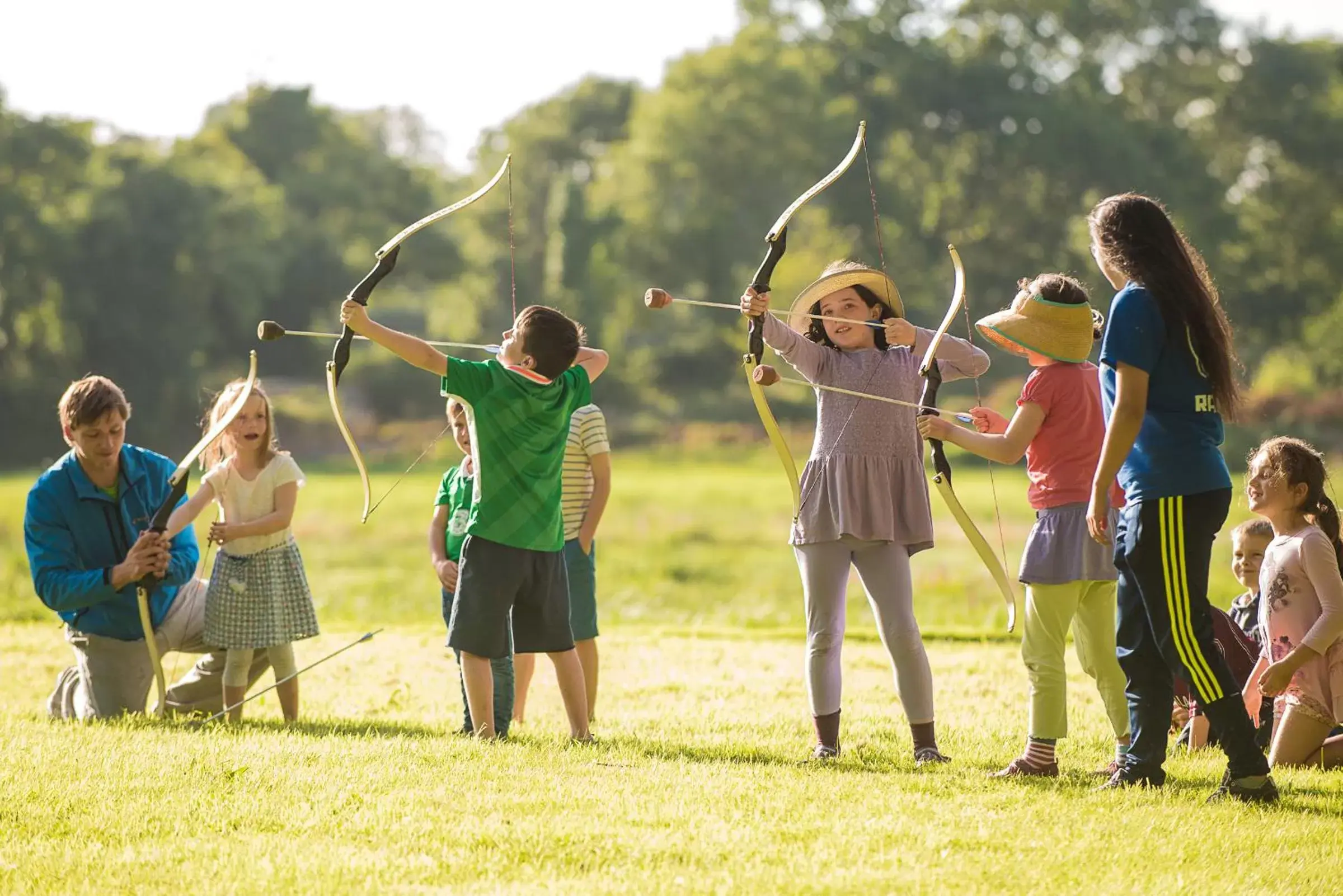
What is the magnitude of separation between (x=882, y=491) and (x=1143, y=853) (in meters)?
1.62

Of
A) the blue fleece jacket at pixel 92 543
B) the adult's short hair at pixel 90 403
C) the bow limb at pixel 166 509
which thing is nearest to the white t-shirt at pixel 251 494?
the bow limb at pixel 166 509

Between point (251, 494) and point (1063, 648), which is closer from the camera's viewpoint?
point (1063, 648)

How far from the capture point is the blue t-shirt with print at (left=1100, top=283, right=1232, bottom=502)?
4.39 meters

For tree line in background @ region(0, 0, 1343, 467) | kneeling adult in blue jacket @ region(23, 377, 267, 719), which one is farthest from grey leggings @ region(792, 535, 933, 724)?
tree line in background @ region(0, 0, 1343, 467)

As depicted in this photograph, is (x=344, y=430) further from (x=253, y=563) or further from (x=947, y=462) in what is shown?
(x=947, y=462)

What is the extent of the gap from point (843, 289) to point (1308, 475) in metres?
1.56

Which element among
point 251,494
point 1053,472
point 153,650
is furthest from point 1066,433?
point 153,650

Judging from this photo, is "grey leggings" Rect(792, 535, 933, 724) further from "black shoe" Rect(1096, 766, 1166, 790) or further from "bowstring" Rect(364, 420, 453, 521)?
"bowstring" Rect(364, 420, 453, 521)

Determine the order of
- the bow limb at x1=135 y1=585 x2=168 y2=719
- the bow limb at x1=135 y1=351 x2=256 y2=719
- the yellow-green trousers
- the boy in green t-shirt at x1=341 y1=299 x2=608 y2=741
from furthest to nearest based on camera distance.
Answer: the bow limb at x1=135 y1=585 x2=168 y2=719 → the bow limb at x1=135 y1=351 x2=256 y2=719 → the boy in green t-shirt at x1=341 y1=299 x2=608 y2=741 → the yellow-green trousers

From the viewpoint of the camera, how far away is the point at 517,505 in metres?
5.35

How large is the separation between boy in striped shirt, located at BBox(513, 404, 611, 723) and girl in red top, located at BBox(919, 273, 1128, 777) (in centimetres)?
172

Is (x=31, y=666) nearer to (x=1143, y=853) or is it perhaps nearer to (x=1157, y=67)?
(x=1143, y=853)

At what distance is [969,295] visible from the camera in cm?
4719

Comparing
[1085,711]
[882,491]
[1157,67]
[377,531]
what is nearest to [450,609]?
[882,491]
